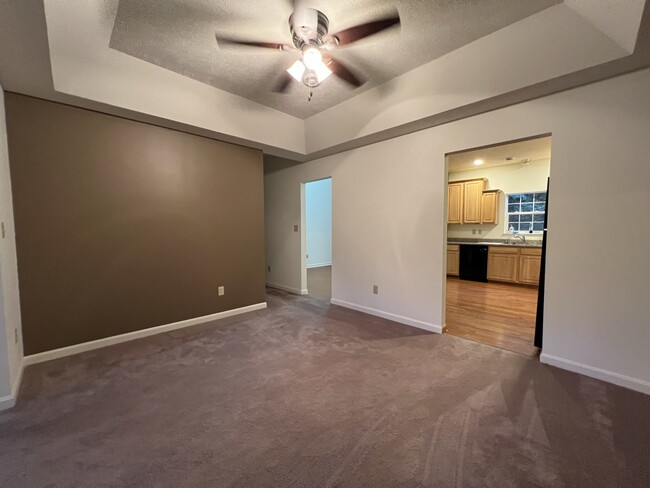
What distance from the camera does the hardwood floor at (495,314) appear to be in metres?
3.00

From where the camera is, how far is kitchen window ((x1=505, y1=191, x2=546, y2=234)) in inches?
231

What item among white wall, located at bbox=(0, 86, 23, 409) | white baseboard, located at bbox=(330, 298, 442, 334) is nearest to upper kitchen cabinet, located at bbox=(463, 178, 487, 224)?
white baseboard, located at bbox=(330, 298, 442, 334)

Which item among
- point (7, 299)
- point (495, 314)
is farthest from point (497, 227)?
point (7, 299)

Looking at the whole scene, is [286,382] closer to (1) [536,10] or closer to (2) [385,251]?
(2) [385,251]

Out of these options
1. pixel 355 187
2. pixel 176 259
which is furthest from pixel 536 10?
pixel 176 259

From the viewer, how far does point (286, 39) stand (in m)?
2.31

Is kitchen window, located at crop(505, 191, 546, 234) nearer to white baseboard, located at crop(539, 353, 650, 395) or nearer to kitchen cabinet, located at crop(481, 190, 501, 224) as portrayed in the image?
kitchen cabinet, located at crop(481, 190, 501, 224)

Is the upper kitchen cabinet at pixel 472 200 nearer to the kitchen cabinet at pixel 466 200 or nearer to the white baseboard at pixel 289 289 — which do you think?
the kitchen cabinet at pixel 466 200

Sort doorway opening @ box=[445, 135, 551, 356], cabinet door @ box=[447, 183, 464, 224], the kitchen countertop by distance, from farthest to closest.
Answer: cabinet door @ box=[447, 183, 464, 224]
the kitchen countertop
doorway opening @ box=[445, 135, 551, 356]

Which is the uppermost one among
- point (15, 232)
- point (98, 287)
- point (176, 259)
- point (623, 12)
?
point (623, 12)

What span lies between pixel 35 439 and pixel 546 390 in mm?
3415

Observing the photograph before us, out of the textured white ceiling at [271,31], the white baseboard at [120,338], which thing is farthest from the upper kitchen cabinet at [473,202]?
the white baseboard at [120,338]

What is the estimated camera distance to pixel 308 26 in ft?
6.48

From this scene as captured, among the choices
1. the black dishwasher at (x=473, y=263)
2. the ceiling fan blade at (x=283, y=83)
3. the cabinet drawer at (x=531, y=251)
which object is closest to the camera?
the ceiling fan blade at (x=283, y=83)
